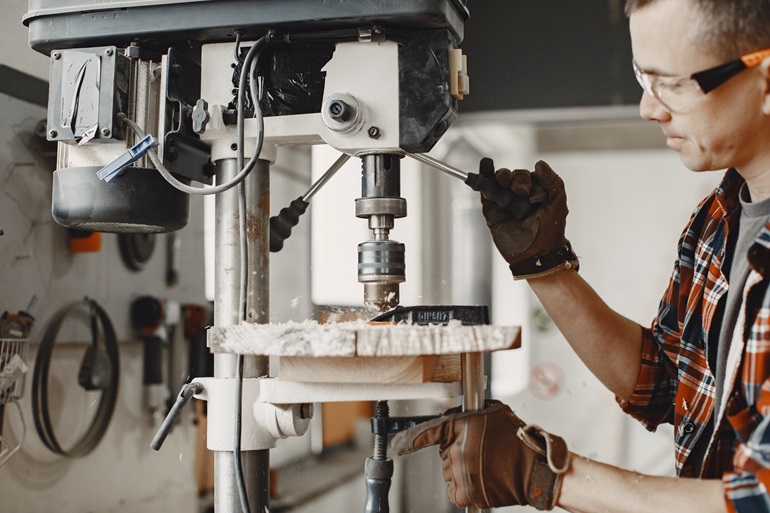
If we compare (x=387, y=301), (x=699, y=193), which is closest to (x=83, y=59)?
(x=387, y=301)

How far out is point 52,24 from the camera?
105 centimetres

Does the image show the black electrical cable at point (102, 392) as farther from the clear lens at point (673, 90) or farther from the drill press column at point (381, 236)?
Answer: the clear lens at point (673, 90)

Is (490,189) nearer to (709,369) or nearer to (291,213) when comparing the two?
(291,213)

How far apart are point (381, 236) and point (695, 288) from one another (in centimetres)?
53

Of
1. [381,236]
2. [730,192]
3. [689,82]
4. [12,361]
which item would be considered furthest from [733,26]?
[12,361]

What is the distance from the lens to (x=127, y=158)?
1016 millimetres

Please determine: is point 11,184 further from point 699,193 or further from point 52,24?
point 699,193

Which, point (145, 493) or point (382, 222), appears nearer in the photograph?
point (382, 222)

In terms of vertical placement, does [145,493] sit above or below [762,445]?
below

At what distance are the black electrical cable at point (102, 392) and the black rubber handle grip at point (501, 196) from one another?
2.80 ft

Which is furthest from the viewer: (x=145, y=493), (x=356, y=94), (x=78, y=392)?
(x=145, y=493)

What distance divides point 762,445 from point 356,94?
0.64 meters

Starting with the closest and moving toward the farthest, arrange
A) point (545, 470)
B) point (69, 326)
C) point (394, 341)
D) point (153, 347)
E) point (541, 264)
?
point (394, 341), point (545, 470), point (541, 264), point (69, 326), point (153, 347)

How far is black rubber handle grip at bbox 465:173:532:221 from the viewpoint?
110 centimetres
